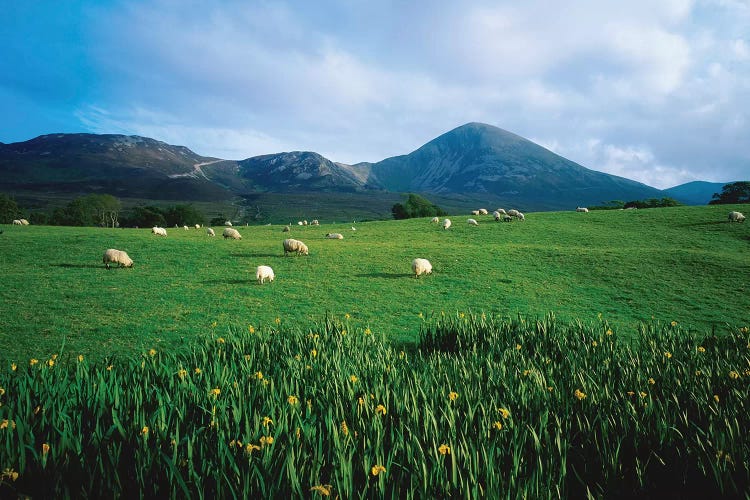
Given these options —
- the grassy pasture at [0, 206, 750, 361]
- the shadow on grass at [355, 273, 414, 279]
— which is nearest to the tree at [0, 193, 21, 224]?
the grassy pasture at [0, 206, 750, 361]

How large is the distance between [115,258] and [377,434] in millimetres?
23896

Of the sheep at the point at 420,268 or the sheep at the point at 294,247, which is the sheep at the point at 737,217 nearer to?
the sheep at the point at 420,268

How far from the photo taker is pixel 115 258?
21.4m

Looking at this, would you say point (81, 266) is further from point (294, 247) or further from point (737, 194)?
point (737, 194)

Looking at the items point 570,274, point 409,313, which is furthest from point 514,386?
point 570,274

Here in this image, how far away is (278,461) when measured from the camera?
333 centimetres

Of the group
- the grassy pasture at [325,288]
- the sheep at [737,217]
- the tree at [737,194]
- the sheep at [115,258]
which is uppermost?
the tree at [737,194]

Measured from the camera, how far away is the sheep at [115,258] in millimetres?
21297

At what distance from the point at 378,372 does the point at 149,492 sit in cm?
347

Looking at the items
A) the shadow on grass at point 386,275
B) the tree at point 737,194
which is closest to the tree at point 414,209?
the tree at point 737,194

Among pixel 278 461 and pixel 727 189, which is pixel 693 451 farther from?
pixel 727 189

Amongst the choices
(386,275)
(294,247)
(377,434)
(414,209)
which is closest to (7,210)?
(294,247)

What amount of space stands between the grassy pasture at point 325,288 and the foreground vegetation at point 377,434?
5180 mm

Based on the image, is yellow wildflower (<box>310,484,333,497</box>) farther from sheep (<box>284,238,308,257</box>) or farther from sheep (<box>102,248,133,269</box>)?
sheep (<box>284,238,308,257</box>)
